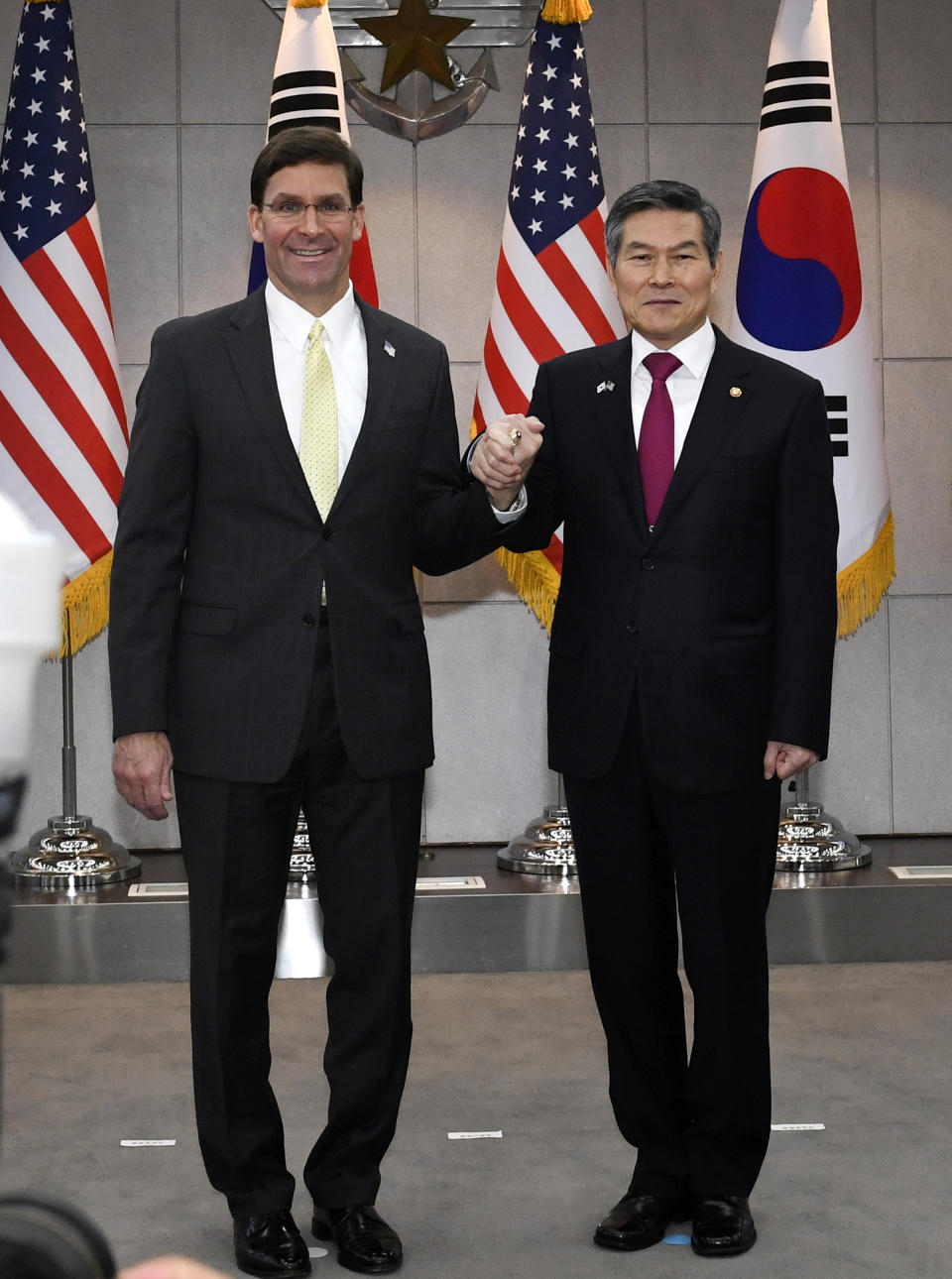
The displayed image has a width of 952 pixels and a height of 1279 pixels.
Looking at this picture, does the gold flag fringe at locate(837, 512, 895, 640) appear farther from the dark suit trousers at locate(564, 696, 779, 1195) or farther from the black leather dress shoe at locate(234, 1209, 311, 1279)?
the black leather dress shoe at locate(234, 1209, 311, 1279)

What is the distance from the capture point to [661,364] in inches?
98.0

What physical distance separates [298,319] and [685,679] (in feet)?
2.75

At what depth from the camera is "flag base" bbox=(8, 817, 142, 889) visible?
455 centimetres

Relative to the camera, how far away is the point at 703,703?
2.40 m

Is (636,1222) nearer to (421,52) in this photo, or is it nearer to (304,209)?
(304,209)

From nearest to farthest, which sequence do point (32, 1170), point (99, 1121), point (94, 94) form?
point (32, 1170)
point (99, 1121)
point (94, 94)

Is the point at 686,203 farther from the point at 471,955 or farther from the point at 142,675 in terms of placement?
the point at 471,955

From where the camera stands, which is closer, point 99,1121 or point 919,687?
point 99,1121

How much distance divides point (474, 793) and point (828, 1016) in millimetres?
1988

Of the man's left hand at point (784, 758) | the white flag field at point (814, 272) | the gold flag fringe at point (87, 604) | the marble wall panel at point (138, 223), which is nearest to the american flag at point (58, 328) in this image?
the gold flag fringe at point (87, 604)

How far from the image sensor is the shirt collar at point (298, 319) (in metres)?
2.44

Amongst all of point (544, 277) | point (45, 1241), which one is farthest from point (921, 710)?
point (45, 1241)

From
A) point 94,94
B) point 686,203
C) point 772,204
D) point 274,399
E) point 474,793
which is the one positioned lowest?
point 474,793

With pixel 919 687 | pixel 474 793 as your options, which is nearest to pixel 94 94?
pixel 474 793
